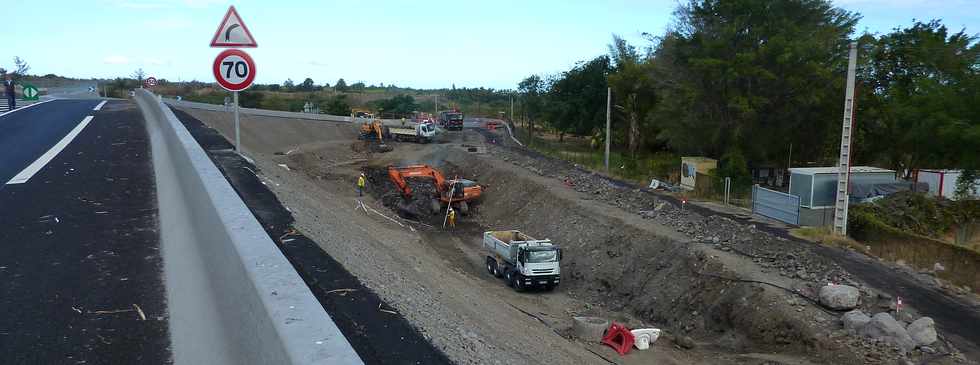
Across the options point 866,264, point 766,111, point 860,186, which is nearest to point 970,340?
point 866,264

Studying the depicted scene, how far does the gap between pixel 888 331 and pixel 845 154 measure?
954 centimetres

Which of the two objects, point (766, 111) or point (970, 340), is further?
point (766, 111)

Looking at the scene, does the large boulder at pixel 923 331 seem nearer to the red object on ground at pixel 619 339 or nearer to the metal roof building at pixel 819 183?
the red object on ground at pixel 619 339

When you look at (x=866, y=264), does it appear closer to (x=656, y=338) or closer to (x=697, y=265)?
(x=697, y=265)

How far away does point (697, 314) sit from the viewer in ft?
60.2

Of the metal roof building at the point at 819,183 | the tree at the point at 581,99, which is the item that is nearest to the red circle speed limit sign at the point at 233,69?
the metal roof building at the point at 819,183

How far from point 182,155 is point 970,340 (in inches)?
641

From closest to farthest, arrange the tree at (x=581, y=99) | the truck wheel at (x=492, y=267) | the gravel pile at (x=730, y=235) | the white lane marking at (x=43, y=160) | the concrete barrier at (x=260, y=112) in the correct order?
the white lane marking at (x=43, y=160) → the gravel pile at (x=730, y=235) → the truck wheel at (x=492, y=267) → the concrete barrier at (x=260, y=112) → the tree at (x=581, y=99)

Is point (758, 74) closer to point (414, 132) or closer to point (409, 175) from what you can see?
point (409, 175)

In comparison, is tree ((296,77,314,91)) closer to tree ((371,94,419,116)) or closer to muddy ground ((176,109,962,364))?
tree ((371,94,419,116))

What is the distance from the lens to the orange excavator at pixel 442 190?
33.3m

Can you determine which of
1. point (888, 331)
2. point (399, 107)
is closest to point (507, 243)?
point (888, 331)

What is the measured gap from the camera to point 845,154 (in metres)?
22.0

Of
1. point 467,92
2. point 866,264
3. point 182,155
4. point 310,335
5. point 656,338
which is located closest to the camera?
point 310,335
